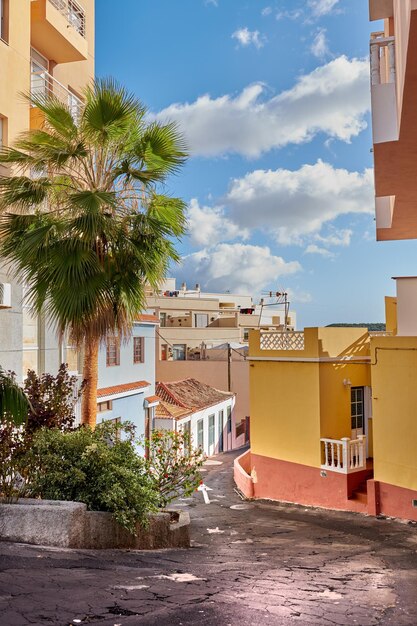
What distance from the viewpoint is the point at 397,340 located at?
14.4 m

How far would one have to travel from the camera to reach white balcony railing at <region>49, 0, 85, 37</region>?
16192 millimetres

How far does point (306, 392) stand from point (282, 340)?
1.76 m

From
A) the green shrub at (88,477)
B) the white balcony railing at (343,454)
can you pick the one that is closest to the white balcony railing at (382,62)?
the green shrub at (88,477)

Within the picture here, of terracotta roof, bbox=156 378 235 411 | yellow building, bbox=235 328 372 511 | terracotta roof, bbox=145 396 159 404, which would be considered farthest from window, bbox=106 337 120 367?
terracotta roof, bbox=156 378 235 411

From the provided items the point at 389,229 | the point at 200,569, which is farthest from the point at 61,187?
the point at 200,569

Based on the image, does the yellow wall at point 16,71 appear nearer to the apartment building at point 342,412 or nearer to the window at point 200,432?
the apartment building at point 342,412

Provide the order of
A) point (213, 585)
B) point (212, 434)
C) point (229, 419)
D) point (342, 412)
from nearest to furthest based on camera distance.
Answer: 1. point (213, 585)
2. point (342, 412)
3. point (212, 434)
4. point (229, 419)

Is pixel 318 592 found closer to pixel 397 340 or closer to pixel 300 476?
pixel 397 340

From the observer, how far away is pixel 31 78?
15039 millimetres

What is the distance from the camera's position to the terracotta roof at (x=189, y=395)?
28.8 metres

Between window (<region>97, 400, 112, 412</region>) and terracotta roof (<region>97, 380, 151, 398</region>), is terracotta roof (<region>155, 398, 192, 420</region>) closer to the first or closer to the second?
terracotta roof (<region>97, 380, 151, 398</region>)

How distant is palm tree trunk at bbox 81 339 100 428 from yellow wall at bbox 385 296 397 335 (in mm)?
10563

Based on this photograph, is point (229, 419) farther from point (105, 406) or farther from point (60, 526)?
point (60, 526)

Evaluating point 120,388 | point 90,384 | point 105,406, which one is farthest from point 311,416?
point 90,384
